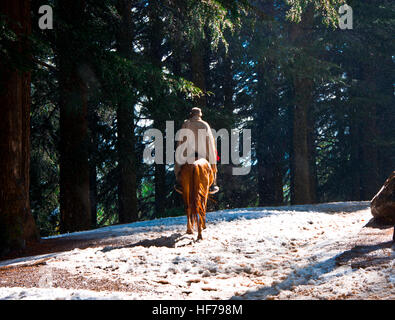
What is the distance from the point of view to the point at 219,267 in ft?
18.9

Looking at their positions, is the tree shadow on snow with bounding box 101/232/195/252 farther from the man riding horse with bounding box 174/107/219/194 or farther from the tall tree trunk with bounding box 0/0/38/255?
the tall tree trunk with bounding box 0/0/38/255

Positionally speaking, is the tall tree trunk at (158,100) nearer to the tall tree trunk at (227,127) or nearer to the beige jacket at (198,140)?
the tall tree trunk at (227,127)

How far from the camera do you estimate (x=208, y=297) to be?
4.26m

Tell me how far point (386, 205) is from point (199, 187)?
3.38 m

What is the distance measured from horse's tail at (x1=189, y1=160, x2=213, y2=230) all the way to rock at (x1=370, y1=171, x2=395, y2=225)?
316 centimetres

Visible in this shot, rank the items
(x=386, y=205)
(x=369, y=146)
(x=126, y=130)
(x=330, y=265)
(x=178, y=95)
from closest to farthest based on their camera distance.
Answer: (x=330, y=265) < (x=386, y=205) < (x=126, y=130) < (x=178, y=95) < (x=369, y=146)

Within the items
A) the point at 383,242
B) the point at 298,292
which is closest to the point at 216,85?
the point at 383,242

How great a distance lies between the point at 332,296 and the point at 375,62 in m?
19.0

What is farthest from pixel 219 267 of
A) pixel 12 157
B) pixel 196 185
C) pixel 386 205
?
pixel 12 157

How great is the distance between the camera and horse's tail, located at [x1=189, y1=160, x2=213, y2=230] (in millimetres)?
7836

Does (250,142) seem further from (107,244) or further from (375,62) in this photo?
(107,244)

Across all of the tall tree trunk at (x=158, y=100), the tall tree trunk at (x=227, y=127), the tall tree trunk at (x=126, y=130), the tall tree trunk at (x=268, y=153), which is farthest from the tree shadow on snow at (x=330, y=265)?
the tall tree trunk at (x=268, y=153)

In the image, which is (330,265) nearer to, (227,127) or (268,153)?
(227,127)

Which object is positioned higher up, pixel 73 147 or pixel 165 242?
pixel 73 147
